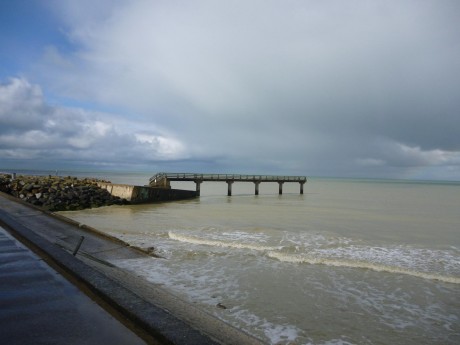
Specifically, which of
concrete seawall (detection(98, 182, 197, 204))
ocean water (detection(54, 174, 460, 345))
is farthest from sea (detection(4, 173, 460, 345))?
concrete seawall (detection(98, 182, 197, 204))

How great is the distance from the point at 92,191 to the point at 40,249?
2367 centimetres

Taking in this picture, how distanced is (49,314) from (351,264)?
8.77 meters

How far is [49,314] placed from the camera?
12.2ft

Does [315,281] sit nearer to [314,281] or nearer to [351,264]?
[314,281]

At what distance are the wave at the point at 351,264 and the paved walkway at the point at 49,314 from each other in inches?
284

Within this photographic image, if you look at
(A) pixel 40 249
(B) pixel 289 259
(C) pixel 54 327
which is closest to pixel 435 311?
(B) pixel 289 259

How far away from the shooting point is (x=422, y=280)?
878 centimetres

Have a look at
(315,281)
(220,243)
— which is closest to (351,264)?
(315,281)

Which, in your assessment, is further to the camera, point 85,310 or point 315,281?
point 315,281

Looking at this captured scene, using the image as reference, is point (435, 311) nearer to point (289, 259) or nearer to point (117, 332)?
point (289, 259)

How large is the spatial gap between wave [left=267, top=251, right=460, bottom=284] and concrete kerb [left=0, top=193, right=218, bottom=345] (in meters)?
6.75

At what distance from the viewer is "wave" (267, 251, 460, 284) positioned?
904 cm

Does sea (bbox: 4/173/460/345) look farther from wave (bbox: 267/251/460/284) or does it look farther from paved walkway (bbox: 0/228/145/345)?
paved walkway (bbox: 0/228/145/345)

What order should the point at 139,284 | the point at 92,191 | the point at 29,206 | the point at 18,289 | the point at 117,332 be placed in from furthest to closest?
1. the point at 92,191
2. the point at 29,206
3. the point at 139,284
4. the point at 18,289
5. the point at 117,332
